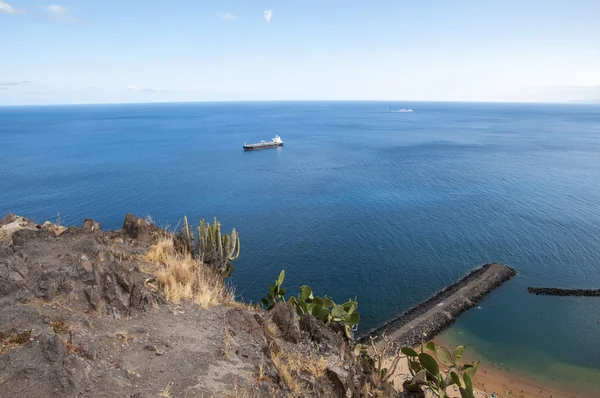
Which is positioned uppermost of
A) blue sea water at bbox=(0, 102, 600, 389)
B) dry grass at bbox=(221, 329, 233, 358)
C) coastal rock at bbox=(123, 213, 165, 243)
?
coastal rock at bbox=(123, 213, 165, 243)

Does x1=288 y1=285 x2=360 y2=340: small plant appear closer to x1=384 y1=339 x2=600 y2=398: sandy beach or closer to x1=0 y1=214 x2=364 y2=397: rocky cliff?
x1=0 y1=214 x2=364 y2=397: rocky cliff

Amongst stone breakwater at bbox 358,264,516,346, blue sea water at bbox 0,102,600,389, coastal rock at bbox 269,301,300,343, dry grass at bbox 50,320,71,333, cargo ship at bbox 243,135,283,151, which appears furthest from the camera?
cargo ship at bbox 243,135,283,151

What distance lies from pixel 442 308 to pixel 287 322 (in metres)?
23.2

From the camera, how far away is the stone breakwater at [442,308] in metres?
27.9

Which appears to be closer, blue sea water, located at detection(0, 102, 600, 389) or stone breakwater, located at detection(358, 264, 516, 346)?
stone breakwater, located at detection(358, 264, 516, 346)

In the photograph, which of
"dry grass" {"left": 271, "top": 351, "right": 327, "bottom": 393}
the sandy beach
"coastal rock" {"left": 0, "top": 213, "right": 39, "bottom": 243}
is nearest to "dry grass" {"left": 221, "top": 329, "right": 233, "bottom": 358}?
"dry grass" {"left": 271, "top": 351, "right": 327, "bottom": 393}

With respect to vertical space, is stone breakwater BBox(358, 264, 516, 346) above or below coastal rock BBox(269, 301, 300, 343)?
below

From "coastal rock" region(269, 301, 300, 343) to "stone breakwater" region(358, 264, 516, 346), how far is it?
16.0m

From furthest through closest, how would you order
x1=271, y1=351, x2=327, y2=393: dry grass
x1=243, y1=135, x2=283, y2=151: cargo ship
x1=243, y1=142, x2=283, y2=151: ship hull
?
x1=243, y1=135, x2=283, y2=151: cargo ship → x1=243, y1=142, x2=283, y2=151: ship hull → x1=271, y1=351, x2=327, y2=393: dry grass

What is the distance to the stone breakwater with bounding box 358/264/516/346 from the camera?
91.6ft

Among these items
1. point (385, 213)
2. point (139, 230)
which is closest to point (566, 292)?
point (385, 213)

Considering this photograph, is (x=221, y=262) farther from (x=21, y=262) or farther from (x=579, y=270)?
(x=579, y=270)

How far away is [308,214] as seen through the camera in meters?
51.7

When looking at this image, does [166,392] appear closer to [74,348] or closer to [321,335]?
[74,348]
